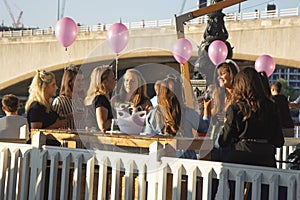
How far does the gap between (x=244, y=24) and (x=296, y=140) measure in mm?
21345

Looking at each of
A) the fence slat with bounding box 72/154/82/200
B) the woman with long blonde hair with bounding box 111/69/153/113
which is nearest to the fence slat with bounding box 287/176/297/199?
the fence slat with bounding box 72/154/82/200

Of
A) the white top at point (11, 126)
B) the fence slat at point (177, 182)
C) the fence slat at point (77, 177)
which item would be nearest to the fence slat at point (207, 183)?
the fence slat at point (177, 182)

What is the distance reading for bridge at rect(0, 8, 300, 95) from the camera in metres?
27.3

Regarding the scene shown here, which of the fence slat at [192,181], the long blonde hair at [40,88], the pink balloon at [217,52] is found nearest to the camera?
the fence slat at [192,181]

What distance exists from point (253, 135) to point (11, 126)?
3.45m

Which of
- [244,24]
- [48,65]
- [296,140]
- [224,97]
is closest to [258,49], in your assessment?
[244,24]

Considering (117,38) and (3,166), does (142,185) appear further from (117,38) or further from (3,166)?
(117,38)

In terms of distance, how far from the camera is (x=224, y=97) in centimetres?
622

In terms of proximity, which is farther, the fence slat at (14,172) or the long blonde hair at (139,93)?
the long blonde hair at (139,93)

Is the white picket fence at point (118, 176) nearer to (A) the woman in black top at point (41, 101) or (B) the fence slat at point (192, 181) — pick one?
(B) the fence slat at point (192, 181)

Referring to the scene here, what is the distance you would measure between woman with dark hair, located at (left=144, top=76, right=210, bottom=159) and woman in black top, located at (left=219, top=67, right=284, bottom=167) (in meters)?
0.61

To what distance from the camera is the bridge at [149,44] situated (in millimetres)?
27328

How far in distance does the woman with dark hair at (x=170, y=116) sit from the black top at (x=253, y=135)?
58 cm

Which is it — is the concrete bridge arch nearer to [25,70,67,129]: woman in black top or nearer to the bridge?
the bridge
